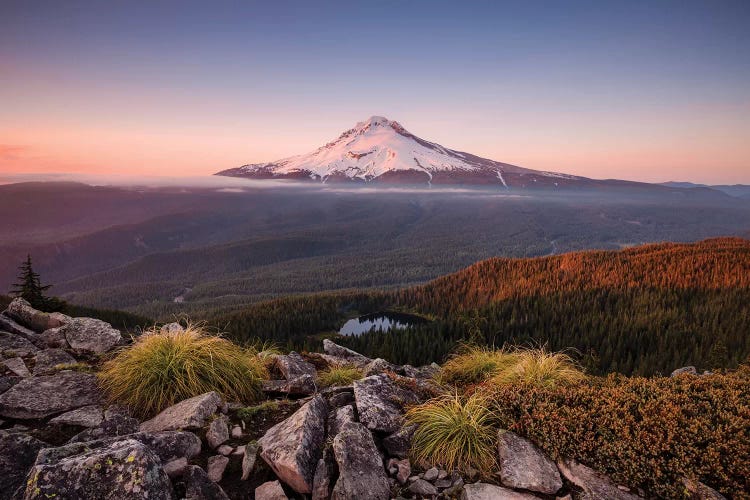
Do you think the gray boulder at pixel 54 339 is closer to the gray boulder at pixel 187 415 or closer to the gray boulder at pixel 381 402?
the gray boulder at pixel 187 415

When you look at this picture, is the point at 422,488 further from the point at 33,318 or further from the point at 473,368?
the point at 33,318

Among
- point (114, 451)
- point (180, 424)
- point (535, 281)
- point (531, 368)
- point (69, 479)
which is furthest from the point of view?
point (535, 281)

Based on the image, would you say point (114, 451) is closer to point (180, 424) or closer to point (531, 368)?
point (180, 424)

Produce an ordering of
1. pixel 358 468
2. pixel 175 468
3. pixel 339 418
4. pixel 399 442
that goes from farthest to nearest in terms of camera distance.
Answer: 1. pixel 339 418
2. pixel 399 442
3. pixel 358 468
4. pixel 175 468

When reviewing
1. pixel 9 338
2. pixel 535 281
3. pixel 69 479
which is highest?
pixel 69 479

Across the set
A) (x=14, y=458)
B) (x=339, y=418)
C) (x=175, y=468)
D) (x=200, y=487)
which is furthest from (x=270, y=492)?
(x=14, y=458)

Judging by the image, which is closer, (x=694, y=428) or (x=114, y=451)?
(x=114, y=451)

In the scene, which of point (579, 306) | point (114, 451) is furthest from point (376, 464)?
point (579, 306)

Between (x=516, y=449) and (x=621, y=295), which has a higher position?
(x=516, y=449)

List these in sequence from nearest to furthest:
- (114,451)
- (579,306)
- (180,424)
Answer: (114,451) < (180,424) < (579,306)
